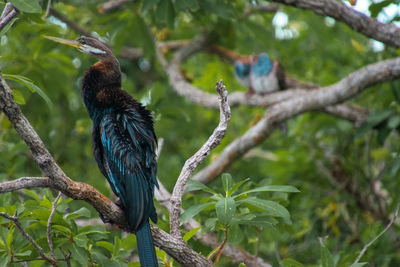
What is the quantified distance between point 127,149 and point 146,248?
0.72 m

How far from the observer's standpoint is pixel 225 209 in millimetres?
2971

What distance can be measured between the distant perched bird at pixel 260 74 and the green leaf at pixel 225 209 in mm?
4060

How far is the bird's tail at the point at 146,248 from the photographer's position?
2986mm

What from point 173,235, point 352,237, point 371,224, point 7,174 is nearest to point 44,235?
point 173,235

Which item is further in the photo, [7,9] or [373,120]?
[373,120]

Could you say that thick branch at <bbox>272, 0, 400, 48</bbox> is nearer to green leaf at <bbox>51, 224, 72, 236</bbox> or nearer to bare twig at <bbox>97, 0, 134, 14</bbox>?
bare twig at <bbox>97, 0, 134, 14</bbox>

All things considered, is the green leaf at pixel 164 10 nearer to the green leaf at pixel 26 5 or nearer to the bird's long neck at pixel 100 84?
the bird's long neck at pixel 100 84

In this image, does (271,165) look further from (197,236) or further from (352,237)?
(197,236)

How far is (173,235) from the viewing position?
9.92 ft

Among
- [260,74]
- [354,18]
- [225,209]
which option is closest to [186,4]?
[354,18]

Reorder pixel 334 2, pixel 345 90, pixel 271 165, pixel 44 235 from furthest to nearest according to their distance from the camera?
pixel 271 165 < pixel 345 90 < pixel 334 2 < pixel 44 235

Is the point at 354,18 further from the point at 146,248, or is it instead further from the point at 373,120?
the point at 146,248

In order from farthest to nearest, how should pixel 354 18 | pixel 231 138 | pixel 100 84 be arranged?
pixel 231 138 < pixel 354 18 < pixel 100 84

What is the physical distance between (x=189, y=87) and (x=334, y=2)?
2.61 meters
